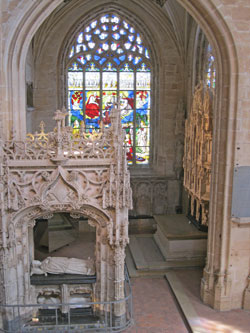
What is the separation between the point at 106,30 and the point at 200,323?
10763 mm

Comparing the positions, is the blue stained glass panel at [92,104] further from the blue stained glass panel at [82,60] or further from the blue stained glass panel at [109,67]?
the blue stained glass panel at [82,60]

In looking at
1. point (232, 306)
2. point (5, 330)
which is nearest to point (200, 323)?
point (232, 306)

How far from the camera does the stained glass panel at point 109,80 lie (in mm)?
15070

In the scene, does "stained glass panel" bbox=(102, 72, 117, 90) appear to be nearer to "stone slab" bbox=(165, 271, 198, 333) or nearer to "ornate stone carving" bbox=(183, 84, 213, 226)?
"ornate stone carving" bbox=(183, 84, 213, 226)

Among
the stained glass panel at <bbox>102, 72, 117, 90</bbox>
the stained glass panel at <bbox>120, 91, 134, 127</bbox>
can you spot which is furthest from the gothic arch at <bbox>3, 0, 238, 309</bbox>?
the stained glass panel at <bbox>120, 91, 134, 127</bbox>

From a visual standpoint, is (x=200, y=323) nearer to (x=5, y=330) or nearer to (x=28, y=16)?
(x=5, y=330)

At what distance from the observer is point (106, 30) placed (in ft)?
48.2

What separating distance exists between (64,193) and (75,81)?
791 centimetres

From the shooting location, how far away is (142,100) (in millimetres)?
15273

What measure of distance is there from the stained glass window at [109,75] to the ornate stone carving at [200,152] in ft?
11.5

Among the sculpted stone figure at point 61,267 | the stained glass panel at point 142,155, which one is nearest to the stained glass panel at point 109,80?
the stained glass panel at point 142,155

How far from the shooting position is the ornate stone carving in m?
10.7

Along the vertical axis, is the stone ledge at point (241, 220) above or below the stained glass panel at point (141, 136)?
below

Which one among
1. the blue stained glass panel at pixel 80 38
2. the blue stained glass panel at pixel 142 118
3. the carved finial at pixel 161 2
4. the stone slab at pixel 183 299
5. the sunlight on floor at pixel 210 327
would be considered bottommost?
the sunlight on floor at pixel 210 327
